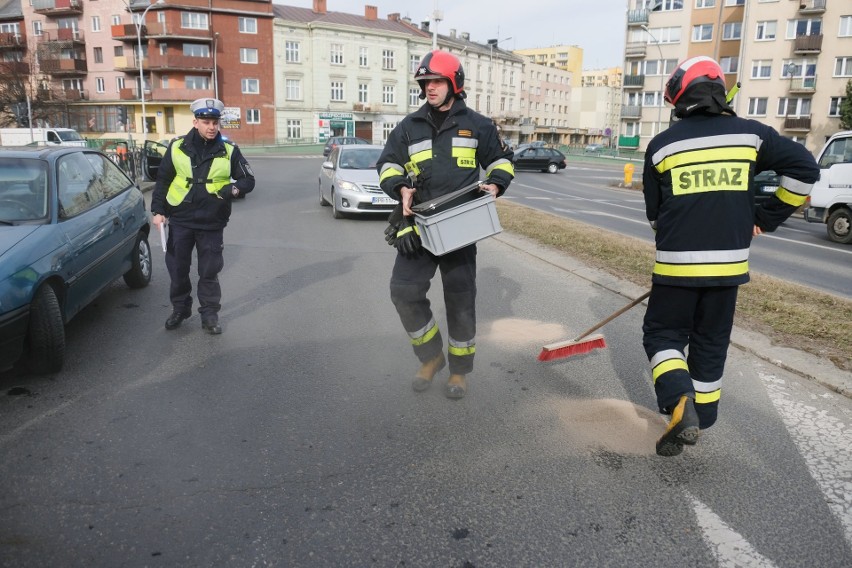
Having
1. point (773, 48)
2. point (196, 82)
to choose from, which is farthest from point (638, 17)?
point (196, 82)

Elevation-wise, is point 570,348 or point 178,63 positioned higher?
point 178,63

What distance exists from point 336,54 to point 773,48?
40.6 meters

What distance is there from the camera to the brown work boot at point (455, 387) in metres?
4.18

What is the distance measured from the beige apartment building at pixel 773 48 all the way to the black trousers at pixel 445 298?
53062 mm

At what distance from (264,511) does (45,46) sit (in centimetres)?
7653

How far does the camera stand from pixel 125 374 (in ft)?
14.9

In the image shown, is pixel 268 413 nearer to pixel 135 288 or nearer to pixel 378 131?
pixel 135 288

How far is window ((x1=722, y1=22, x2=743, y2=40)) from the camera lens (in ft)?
189

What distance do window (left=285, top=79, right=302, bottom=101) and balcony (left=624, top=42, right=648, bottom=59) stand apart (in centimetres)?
3259

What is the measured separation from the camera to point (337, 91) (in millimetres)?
67250

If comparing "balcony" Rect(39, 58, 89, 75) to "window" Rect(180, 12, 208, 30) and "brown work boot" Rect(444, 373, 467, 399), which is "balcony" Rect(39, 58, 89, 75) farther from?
"brown work boot" Rect(444, 373, 467, 399)

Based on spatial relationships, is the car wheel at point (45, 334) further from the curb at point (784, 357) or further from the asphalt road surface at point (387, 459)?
the curb at point (784, 357)

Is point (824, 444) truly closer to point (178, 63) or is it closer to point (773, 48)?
point (773, 48)

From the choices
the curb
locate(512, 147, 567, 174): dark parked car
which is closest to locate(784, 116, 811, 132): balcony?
locate(512, 147, 567, 174): dark parked car
